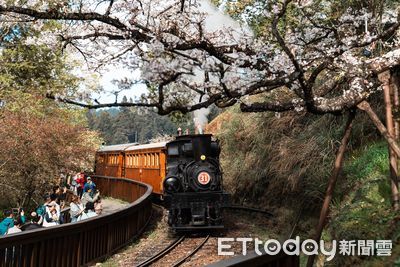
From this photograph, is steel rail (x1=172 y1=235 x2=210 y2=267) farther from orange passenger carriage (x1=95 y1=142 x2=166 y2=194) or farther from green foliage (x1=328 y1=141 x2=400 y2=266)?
orange passenger carriage (x1=95 y1=142 x2=166 y2=194)

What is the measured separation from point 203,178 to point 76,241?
15.8ft

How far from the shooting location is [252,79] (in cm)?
848

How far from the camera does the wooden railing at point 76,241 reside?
603 centimetres

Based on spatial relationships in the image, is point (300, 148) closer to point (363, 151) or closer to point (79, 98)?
point (363, 151)

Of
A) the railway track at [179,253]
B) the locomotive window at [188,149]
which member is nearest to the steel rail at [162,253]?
the railway track at [179,253]

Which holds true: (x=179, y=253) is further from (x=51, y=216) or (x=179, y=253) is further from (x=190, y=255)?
(x=51, y=216)

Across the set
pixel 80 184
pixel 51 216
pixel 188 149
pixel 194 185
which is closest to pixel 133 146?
pixel 80 184

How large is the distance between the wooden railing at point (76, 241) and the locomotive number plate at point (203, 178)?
1899mm

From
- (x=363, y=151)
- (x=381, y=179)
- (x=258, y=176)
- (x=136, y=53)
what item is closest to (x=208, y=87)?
(x=136, y=53)

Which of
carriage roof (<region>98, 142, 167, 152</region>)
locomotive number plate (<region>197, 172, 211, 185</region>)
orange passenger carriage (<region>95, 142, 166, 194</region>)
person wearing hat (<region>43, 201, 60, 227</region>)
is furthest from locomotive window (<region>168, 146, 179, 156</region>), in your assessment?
person wearing hat (<region>43, 201, 60, 227</region>)

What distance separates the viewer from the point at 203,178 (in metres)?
12.1

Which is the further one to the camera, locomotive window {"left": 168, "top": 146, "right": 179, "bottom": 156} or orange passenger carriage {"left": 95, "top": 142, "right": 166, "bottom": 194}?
orange passenger carriage {"left": 95, "top": 142, "right": 166, "bottom": 194}

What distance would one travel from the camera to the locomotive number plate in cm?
1209

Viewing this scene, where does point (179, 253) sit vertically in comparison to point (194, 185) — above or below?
below
